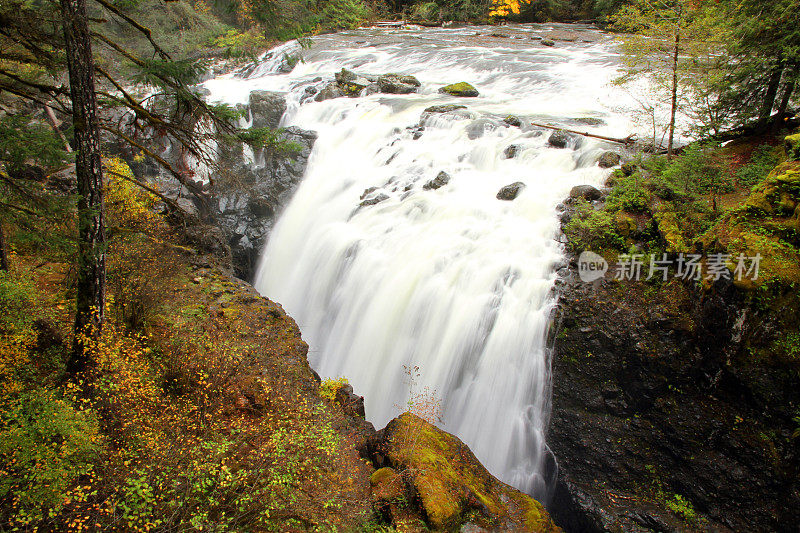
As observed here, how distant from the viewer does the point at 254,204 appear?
15656mm

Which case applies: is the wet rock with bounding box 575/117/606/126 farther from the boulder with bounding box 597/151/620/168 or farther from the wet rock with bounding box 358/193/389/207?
the wet rock with bounding box 358/193/389/207

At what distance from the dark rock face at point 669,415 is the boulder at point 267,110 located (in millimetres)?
15267

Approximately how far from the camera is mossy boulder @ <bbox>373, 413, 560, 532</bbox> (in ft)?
18.7

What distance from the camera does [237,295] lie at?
9.55m

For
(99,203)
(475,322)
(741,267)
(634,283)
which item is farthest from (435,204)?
(99,203)

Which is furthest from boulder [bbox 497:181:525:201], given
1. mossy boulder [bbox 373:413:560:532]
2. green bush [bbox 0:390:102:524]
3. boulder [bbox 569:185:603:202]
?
green bush [bbox 0:390:102:524]

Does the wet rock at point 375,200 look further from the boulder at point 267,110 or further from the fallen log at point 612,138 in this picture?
the boulder at point 267,110

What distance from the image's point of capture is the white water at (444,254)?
27.6ft

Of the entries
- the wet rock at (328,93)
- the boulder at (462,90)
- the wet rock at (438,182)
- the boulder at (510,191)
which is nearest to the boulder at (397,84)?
the boulder at (462,90)

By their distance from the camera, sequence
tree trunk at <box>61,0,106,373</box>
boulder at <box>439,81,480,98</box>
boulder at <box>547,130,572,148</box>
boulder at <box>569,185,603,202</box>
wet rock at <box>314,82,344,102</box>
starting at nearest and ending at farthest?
1. tree trunk at <box>61,0,106,373</box>
2. boulder at <box>569,185,603,202</box>
3. boulder at <box>547,130,572,148</box>
4. boulder at <box>439,81,480,98</box>
5. wet rock at <box>314,82,344,102</box>

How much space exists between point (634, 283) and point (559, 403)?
2.87 metres

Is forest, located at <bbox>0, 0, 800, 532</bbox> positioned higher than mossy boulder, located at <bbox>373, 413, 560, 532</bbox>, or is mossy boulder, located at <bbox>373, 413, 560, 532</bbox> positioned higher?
forest, located at <bbox>0, 0, 800, 532</bbox>

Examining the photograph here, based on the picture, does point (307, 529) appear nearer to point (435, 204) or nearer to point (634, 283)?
point (634, 283)

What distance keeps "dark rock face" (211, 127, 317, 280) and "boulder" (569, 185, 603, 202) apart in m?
9.95
